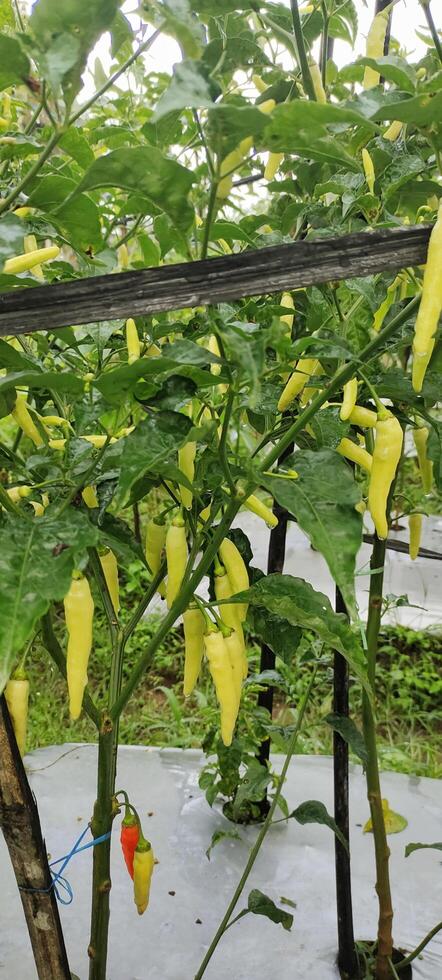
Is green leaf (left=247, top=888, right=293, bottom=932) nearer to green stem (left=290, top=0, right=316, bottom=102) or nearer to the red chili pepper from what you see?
the red chili pepper

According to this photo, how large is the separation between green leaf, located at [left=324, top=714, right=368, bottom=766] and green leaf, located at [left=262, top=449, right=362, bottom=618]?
0.47 m

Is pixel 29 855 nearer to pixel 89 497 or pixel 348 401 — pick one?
pixel 89 497

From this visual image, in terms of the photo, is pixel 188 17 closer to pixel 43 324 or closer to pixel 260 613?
pixel 43 324

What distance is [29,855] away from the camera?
34.0 inches

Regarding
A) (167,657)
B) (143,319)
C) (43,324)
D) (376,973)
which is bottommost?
(376,973)

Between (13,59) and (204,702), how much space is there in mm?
1970

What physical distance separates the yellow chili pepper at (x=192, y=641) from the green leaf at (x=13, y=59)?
0.48 m

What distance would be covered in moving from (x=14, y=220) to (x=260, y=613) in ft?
1.50

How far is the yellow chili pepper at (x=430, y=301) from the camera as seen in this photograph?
57cm

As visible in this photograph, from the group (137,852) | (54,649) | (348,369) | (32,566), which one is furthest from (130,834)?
(348,369)

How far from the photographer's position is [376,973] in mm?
1161

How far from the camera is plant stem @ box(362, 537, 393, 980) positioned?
106 cm

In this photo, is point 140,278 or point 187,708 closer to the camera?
point 140,278

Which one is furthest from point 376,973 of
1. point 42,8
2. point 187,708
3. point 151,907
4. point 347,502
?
point 187,708
